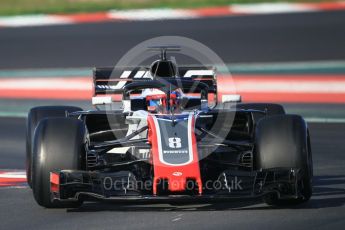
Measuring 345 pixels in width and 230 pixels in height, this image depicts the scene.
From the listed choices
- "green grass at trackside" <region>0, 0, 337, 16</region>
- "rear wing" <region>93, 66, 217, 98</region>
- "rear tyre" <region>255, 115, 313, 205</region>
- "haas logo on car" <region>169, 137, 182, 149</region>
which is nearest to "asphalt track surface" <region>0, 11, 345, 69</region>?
"green grass at trackside" <region>0, 0, 337, 16</region>

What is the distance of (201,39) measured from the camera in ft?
73.9

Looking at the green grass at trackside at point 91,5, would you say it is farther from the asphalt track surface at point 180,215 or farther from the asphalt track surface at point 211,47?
the asphalt track surface at point 180,215

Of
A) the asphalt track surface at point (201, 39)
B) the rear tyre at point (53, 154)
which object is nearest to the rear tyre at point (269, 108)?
the rear tyre at point (53, 154)

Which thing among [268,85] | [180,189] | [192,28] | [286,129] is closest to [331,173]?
[286,129]

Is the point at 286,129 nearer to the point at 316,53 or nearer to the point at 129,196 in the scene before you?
the point at 129,196

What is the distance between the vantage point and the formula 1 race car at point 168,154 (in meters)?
9.55

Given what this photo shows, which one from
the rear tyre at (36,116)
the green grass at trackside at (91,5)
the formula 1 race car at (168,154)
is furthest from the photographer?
the green grass at trackside at (91,5)

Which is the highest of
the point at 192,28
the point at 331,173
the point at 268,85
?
the point at 192,28

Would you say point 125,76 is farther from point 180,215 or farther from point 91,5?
A: point 91,5

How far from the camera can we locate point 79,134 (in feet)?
32.8

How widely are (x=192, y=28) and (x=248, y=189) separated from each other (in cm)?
1427

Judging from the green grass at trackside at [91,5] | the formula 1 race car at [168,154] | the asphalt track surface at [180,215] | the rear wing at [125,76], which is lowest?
the asphalt track surface at [180,215]

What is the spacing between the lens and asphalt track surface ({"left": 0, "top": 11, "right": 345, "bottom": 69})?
70.1 feet

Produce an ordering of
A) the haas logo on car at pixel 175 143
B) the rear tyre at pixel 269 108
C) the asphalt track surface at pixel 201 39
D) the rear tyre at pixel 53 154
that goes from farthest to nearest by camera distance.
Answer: the asphalt track surface at pixel 201 39 < the rear tyre at pixel 269 108 < the haas logo on car at pixel 175 143 < the rear tyre at pixel 53 154
